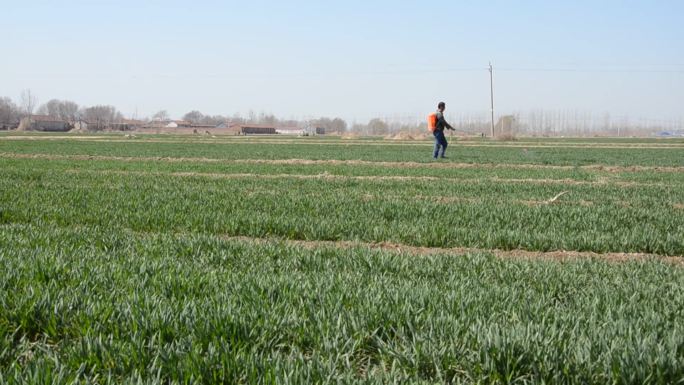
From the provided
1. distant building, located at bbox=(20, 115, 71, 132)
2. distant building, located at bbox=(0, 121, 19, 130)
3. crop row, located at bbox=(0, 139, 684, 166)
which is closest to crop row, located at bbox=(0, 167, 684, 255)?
crop row, located at bbox=(0, 139, 684, 166)

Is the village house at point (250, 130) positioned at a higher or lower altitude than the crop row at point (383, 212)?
higher

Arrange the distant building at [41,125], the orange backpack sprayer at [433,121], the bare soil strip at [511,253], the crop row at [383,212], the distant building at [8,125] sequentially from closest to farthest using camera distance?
1. the bare soil strip at [511,253]
2. the crop row at [383,212]
3. the orange backpack sprayer at [433,121]
4. the distant building at [41,125]
5. the distant building at [8,125]

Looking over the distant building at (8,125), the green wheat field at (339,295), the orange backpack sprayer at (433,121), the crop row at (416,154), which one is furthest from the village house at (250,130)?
the green wheat field at (339,295)

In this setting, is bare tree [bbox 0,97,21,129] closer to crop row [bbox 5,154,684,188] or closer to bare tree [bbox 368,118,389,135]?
bare tree [bbox 368,118,389,135]

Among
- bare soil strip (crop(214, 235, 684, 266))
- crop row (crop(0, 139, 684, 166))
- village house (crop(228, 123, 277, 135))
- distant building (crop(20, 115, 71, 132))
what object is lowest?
bare soil strip (crop(214, 235, 684, 266))

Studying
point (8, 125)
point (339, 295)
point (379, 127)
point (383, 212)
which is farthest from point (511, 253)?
point (8, 125)

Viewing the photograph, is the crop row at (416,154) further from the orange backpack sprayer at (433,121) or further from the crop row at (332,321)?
the crop row at (332,321)

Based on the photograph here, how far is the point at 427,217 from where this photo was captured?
9.66m

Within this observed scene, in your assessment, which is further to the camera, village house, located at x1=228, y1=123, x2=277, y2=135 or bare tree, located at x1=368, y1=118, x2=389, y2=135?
bare tree, located at x1=368, y1=118, x2=389, y2=135

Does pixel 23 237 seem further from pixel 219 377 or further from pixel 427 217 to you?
pixel 427 217

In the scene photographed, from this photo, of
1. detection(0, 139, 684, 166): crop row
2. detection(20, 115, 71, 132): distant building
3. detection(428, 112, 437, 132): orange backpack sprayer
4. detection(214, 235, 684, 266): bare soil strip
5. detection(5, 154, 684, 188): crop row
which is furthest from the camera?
detection(20, 115, 71, 132): distant building

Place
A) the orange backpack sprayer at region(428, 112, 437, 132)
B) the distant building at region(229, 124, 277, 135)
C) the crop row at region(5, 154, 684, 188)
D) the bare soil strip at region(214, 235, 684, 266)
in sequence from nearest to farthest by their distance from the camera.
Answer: the bare soil strip at region(214, 235, 684, 266)
the crop row at region(5, 154, 684, 188)
the orange backpack sprayer at region(428, 112, 437, 132)
the distant building at region(229, 124, 277, 135)

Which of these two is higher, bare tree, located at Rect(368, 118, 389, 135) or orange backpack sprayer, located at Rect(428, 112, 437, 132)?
bare tree, located at Rect(368, 118, 389, 135)

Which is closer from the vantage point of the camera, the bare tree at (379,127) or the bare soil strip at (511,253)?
the bare soil strip at (511,253)
